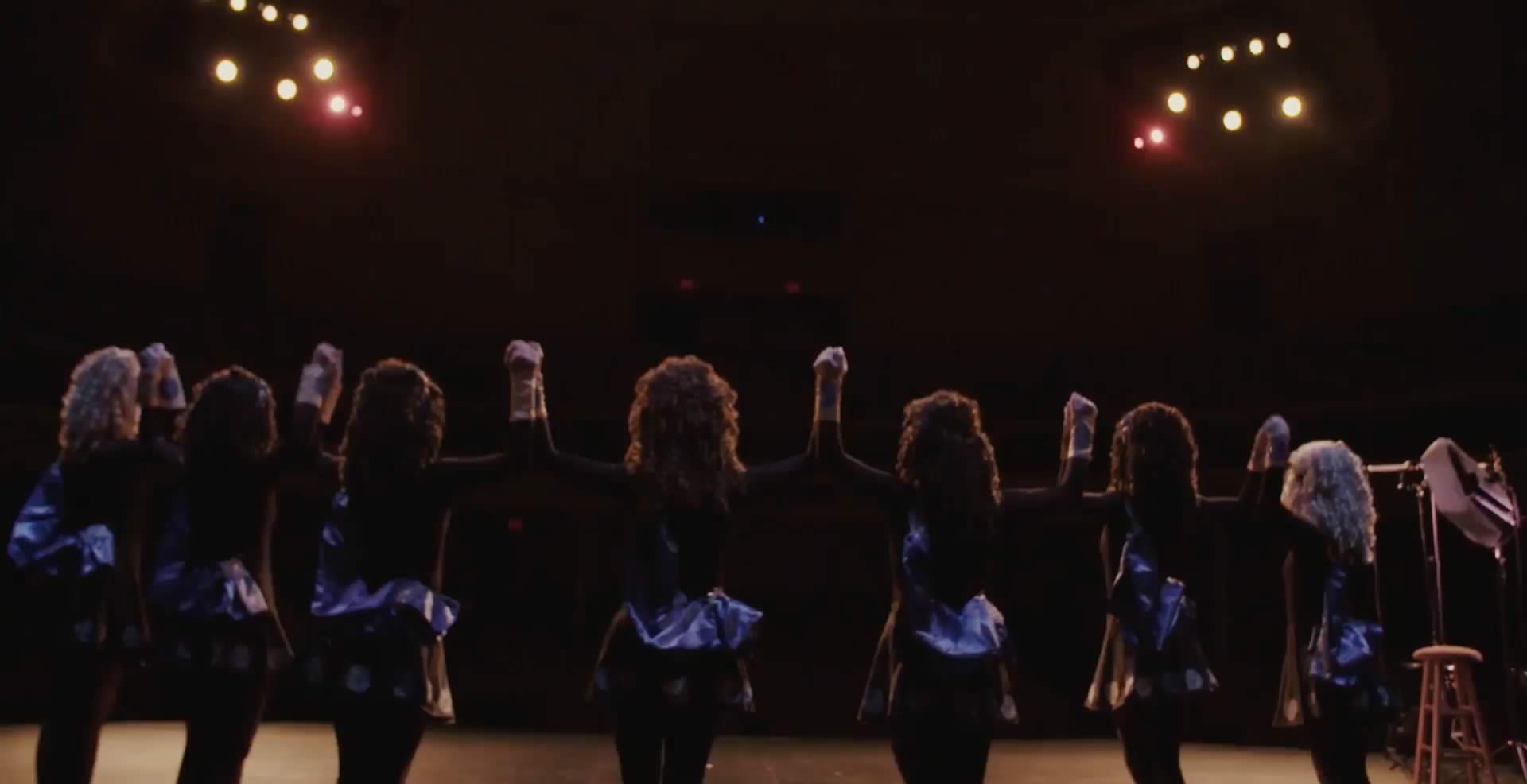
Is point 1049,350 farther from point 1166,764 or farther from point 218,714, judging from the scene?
point 218,714

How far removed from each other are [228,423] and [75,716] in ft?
3.08

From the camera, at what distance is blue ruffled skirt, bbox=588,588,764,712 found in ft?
10.5

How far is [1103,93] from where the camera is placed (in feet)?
44.6

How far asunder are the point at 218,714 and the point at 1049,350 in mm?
11068

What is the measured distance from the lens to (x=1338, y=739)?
162 inches

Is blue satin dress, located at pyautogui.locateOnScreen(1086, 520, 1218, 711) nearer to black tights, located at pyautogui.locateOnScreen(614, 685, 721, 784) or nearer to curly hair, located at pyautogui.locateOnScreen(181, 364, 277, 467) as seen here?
black tights, located at pyautogui.locateOnScreen(614, 685, 721, 784)

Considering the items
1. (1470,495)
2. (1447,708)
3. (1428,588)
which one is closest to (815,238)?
(1428,588)

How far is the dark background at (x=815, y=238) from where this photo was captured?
11.4 metres

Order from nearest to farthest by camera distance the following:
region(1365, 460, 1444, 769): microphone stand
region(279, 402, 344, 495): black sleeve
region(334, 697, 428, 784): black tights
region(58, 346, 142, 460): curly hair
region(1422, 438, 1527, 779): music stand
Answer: region(334, 697, 428, 784): black tights < region(279, 402, 344, 495): black sleeve < region(58, 346, 142, 460): curly hair < region(1422, 438, 1527, 779): music stand < region(1365, 460, 1444, 769): microphone stand

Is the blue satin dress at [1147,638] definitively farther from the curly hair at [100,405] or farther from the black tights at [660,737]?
the curly hair at [100,405]

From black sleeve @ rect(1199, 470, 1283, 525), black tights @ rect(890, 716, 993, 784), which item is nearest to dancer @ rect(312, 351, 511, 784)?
black tights @ rect(890, 716, 993, 784)

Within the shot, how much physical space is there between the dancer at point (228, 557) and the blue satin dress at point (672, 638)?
95 cm

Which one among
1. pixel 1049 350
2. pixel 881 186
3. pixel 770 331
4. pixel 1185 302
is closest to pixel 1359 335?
pixel 1185 302

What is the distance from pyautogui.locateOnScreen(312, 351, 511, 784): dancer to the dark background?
7.19 m
